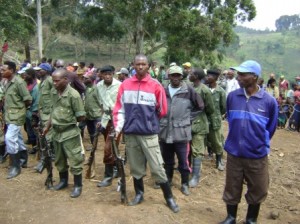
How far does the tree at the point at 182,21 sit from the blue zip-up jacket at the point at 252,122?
1574 centimetres

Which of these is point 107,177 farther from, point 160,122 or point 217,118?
point 217,118

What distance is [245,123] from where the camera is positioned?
13.3ft

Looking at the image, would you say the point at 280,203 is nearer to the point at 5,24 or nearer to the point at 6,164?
the point at 6,164

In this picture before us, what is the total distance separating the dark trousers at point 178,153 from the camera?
17.0 feet

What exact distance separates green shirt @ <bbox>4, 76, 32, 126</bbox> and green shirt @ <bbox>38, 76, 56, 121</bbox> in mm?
481

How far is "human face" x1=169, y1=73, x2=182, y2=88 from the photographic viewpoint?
5027 millimetres

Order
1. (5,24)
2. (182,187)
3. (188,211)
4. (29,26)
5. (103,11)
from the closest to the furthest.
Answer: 1. (188,211)
2. (182,187)
3. (5,24)
4. (29,26)
5. (103,11)

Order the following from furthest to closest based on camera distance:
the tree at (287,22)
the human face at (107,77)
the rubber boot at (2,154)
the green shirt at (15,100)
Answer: the tree at (287,22)
the rubber boot at (2,154)
the green shirt at (15,100)
the human face at (107,77)

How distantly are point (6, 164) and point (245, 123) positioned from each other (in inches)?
179

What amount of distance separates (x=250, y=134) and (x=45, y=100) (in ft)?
12.1

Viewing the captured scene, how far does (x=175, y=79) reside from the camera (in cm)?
504

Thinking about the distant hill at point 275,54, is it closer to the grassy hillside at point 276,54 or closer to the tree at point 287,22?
the grassy hillside at point 276,54

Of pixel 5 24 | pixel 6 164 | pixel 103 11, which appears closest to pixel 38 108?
pixel 6 164

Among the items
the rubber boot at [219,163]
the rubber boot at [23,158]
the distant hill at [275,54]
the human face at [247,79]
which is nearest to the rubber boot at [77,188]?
the rubber boot at [23,158]
